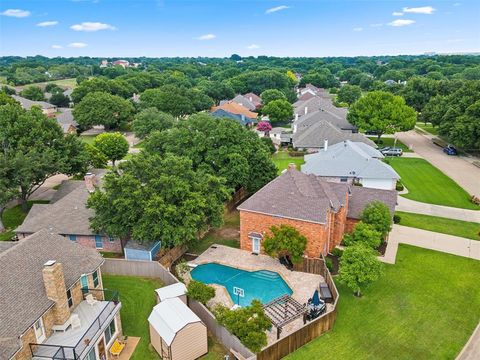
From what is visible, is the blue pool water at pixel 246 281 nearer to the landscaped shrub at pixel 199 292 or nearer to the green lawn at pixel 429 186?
the landscaped shrub at pixel 199 292

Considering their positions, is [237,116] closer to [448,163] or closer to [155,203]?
[448,163]

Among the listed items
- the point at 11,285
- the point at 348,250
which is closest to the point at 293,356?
the point at 348,250

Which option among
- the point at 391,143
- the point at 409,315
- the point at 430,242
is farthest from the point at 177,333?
the point at 391,143

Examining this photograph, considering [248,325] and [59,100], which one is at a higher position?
[59,100]

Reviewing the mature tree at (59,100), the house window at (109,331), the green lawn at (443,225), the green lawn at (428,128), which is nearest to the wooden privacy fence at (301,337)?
the house window at (109,331)

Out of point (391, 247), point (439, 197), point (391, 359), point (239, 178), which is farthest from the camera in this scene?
point (439, 197)

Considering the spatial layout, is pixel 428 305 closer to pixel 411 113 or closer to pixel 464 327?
pixel 464 327
